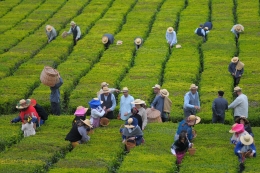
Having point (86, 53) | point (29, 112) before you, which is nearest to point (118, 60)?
point (86, 53)

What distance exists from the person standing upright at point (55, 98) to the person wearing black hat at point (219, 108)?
6412 mm

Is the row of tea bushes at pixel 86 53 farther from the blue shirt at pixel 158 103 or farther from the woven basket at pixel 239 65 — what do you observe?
the woven basket at pixel 239 65

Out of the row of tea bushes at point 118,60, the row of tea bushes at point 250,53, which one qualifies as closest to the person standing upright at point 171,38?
the row of tea bushes at point 118,60

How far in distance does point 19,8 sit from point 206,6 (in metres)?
14.5

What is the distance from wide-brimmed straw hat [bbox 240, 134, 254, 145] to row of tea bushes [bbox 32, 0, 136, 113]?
31.2 feet

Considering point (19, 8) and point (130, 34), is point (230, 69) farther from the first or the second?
point (19, 8)

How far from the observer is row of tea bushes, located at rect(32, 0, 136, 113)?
2793 cm

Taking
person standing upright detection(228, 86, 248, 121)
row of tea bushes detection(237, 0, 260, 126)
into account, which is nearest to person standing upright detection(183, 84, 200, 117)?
person standing upright detection(228, 86, 248, 121)

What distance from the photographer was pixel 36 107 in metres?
23.0

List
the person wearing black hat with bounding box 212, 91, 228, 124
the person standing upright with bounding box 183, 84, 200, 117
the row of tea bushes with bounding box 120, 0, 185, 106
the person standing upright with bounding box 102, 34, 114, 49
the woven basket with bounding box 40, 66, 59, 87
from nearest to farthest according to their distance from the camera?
1. the person wearing black hat with bounding box 212, 91, 228, 124
2. the person standing upright with bounding box 183, 84, 200, 117
3. the woven basket with bounding box 40, 66, 59, 87
4. the row of tea bushes with bounding box 120, 0, 185, 106
5. the person standing upright with bounding box 102, 34, 114, 49

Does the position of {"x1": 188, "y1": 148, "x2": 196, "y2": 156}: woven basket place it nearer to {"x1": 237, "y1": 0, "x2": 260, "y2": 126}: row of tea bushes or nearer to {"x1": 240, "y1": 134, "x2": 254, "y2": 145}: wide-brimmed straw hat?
{"x1": 240, "y1": 134, "x2": 254, "y2": 145}: wide-brimmed straw hat

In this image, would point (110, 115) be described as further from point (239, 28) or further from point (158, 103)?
point (239, 28)

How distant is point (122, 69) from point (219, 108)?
8.97 metres

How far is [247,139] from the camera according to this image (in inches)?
723
